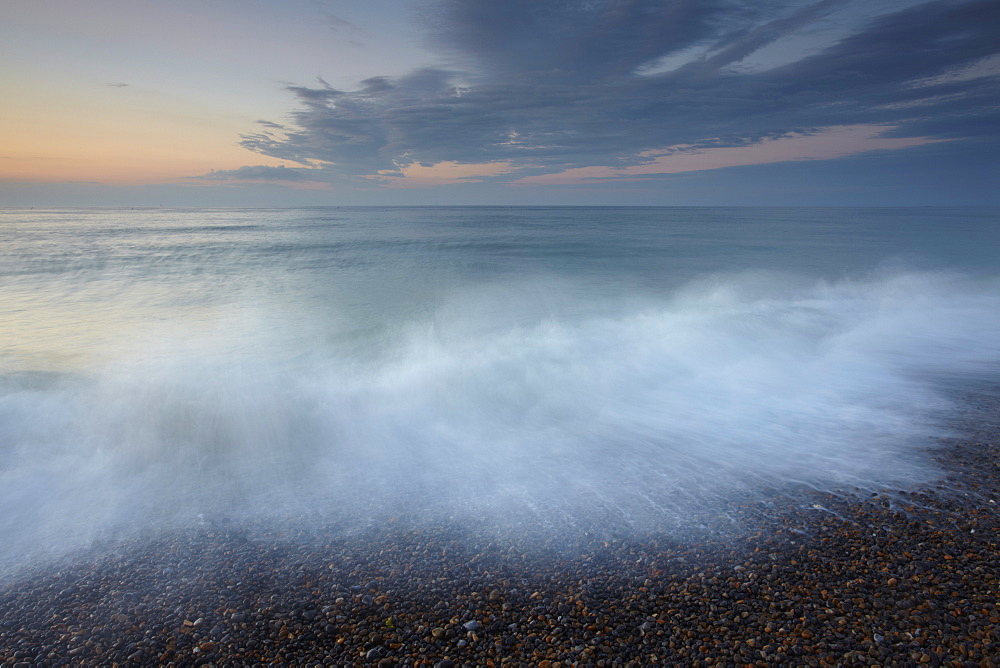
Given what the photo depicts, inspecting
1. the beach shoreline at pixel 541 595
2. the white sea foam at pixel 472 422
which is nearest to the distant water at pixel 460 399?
the white sea foam at pixel 472 422

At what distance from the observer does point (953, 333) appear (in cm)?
1382

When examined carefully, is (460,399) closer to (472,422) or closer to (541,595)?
(472,422)

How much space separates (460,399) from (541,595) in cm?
532

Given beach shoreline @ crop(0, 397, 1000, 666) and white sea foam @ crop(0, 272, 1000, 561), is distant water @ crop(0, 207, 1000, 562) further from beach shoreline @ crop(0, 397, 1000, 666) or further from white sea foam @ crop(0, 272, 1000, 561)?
beach shoreline @ crop(0, 397, 1000, 666)

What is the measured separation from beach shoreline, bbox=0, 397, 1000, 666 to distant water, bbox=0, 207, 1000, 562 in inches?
21.5

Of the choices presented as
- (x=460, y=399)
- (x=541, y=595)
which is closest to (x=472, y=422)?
(x=460, y=399)

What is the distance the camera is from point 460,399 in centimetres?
930

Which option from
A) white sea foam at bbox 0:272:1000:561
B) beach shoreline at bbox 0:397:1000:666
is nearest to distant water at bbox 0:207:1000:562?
white sea foam at bbox 0:272:1000:561

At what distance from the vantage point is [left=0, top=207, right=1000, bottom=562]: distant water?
593 centimetres

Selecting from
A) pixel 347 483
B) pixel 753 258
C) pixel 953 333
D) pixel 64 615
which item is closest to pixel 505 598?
pixel 347 483

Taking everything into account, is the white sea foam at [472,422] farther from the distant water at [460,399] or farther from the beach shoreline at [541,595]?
the beach shoreline at [541,595]

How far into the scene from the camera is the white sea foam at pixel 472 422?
5.86m

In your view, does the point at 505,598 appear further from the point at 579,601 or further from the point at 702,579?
the point at 702,579

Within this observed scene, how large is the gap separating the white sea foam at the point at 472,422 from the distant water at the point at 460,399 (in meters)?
0.05
